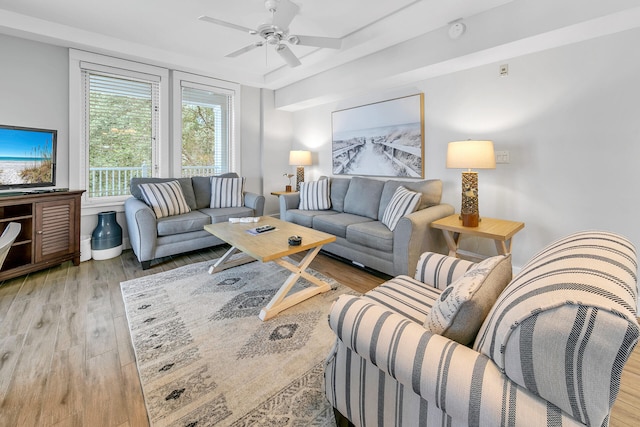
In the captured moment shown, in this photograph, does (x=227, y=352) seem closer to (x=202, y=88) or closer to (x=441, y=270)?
(x=441, y=270)

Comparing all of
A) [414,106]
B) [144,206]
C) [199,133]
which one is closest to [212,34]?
[199,133]

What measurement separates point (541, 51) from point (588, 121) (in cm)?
73

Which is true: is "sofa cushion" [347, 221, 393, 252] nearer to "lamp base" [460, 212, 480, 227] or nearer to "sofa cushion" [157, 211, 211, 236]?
"lamp base" [460, 212, 480, 227]

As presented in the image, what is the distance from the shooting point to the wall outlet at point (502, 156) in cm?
278

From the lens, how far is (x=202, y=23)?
2.95m

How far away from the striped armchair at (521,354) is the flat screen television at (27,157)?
3575 mm

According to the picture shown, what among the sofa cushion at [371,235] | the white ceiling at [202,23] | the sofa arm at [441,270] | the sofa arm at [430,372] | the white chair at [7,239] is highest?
the white ceiling at [202,23]

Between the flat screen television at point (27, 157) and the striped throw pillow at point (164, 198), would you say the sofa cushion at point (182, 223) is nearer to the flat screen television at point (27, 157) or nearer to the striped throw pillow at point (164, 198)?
the striped throw pillow at point (164, 198)

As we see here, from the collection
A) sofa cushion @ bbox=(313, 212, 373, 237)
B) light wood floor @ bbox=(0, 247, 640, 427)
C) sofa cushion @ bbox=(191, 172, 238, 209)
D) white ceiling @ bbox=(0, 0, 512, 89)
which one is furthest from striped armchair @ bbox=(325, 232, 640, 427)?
sofa cushion @ bbox=(191, 172, 238, 209)

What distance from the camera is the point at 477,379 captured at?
2.46ft

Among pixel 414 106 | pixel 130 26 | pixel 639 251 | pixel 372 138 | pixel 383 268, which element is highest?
pixel 130 26

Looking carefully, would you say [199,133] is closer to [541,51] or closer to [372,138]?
[372,138]

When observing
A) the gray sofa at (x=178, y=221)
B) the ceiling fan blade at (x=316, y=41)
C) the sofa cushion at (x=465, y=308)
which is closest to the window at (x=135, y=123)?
the gray sofa at (x=178, y=221)

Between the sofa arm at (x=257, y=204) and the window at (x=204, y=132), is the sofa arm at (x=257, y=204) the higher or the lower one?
the lower one
